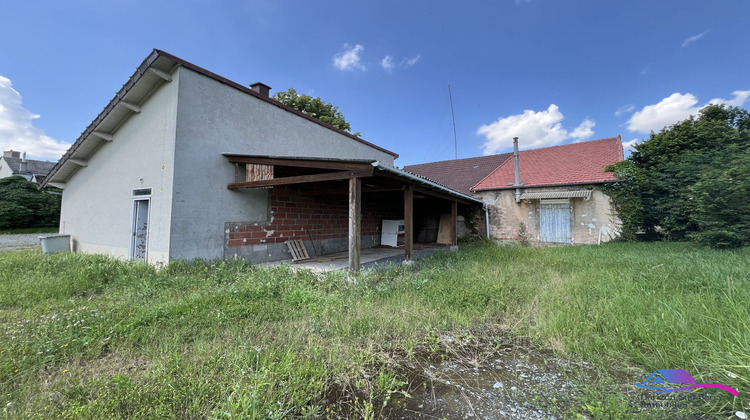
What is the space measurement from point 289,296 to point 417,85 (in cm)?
1148

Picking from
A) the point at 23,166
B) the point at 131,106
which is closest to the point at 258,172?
the point at 131,106

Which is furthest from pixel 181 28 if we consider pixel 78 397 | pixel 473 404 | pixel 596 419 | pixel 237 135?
pixel 596 419

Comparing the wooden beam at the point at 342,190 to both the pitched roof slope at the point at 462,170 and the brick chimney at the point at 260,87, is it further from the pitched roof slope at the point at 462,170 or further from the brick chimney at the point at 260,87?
the pitched roof slope at the point at 462,170

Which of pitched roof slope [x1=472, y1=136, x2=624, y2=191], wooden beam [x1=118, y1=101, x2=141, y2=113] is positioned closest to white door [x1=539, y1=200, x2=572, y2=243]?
pitched roof slope [x1=472, y1=136, x2=624, y2=191]

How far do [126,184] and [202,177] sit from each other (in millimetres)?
2707

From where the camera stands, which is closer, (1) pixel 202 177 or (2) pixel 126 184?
(1) pixel 202 177

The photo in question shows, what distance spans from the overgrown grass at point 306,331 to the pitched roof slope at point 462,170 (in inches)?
369

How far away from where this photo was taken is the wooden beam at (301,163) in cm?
494

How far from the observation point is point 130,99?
22.5 ft

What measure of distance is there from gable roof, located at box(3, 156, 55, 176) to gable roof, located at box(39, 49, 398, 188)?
27.0 m

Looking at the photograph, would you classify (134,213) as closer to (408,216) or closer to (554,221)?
(408,216)

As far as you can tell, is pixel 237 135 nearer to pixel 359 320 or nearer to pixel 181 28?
pixel 181 28

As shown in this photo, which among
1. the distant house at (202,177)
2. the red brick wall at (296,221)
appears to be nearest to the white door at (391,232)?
the red brick wall at (296,221)

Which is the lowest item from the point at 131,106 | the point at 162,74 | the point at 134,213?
the point at 134,213
